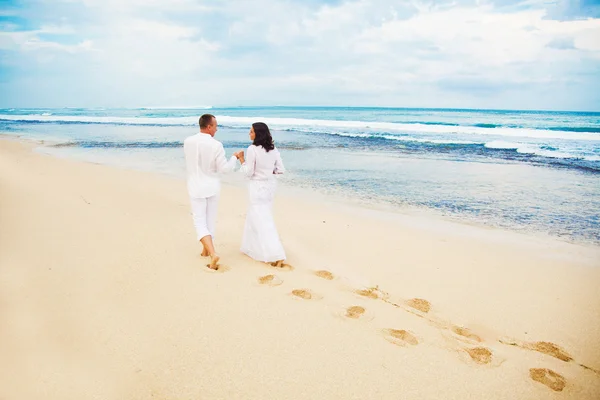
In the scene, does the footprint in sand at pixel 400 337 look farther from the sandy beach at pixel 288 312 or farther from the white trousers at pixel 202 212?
the white trousers at pixel 202 212

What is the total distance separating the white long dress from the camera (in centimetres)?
473

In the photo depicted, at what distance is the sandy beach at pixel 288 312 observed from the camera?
8.89ft

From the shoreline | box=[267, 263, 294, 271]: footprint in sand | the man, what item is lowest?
box=[267, 263, 294, 271]: footprint in sand

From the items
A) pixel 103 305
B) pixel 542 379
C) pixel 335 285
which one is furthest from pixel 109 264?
pixel 542 379

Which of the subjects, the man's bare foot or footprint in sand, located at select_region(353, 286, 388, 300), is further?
the man's bare foot

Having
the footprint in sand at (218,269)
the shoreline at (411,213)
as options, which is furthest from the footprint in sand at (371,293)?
the shoreline at (411,213)

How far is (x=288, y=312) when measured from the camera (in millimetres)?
3596

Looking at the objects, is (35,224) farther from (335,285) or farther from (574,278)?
(574,278)

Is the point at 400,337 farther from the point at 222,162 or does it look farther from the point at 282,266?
the point at 222,162

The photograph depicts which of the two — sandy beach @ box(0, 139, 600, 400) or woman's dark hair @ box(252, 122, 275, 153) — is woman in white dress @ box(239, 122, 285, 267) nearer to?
woman's dark hair @ box(252, 122, 275, 153)

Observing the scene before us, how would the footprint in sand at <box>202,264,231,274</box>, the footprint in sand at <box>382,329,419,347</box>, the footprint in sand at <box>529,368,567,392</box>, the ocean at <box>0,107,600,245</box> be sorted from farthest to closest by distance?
the ocean at <box>0,107,600,245</box>
the footprint in sand at <box>202,264,231,274</box>
the footprint in sand at <box>382,329,419,347</box>
the footprint in sand at <box>529,368,567,392</box>

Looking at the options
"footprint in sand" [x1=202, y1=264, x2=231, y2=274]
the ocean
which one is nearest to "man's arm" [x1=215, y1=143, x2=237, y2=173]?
"footprint in sand" [x1=202, y1=264, x2=231, y2=274]

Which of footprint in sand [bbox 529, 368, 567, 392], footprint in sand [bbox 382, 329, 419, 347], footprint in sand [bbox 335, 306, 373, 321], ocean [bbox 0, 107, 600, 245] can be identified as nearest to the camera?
footprint in sand [bbox 529, 368, 567, 392]

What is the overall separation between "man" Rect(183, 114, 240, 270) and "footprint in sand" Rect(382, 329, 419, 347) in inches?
82.2
